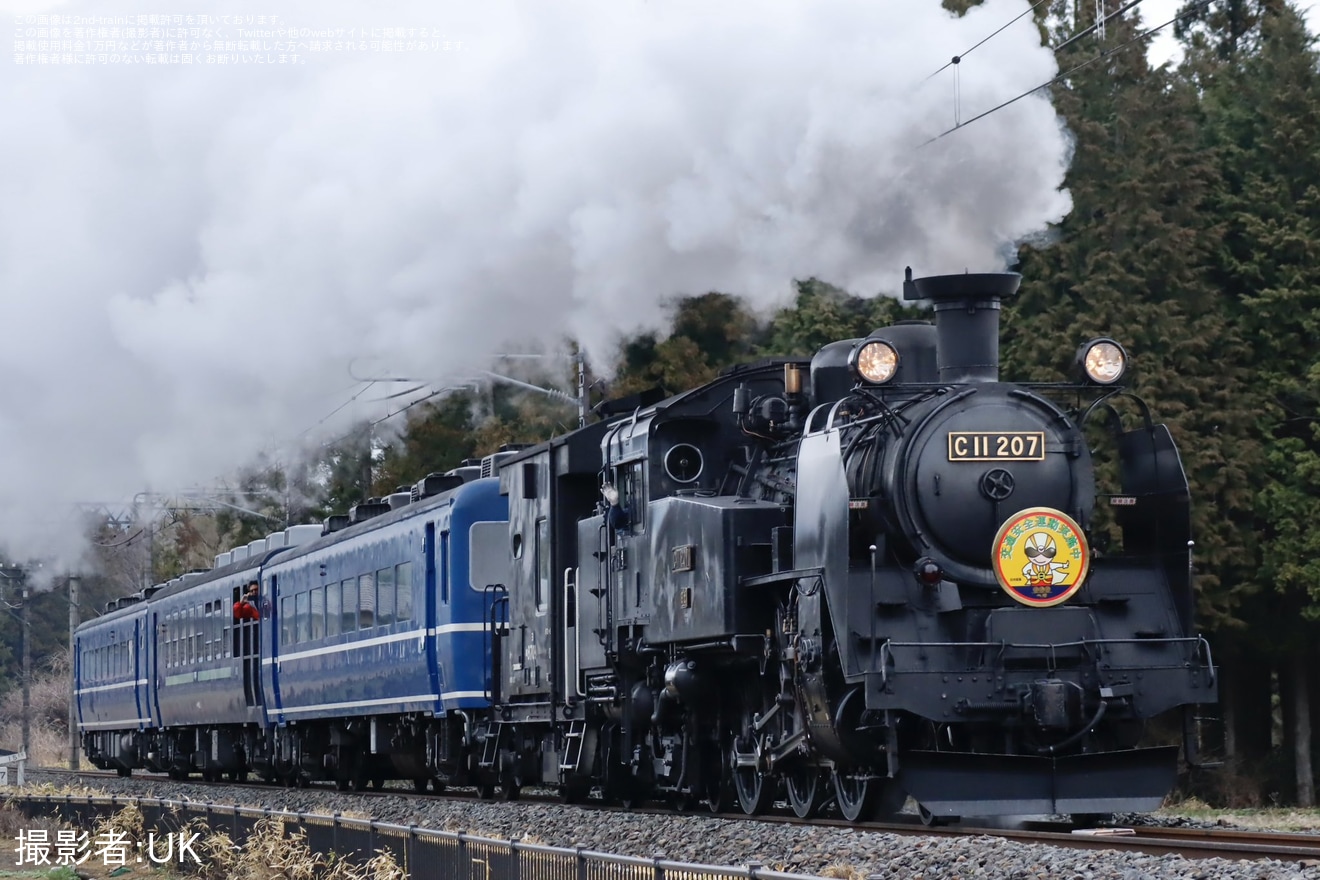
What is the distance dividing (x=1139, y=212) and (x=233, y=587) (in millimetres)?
14686

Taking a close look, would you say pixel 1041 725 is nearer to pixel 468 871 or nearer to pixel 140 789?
pixel 468 871

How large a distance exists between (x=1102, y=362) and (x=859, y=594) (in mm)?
2471

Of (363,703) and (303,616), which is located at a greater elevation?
(303,616)

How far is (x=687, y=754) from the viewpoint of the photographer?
1529 cm

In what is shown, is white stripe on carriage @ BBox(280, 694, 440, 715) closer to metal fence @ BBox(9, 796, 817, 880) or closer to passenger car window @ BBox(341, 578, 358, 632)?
passenger car window @ BBox(341, 578, 358, 632)

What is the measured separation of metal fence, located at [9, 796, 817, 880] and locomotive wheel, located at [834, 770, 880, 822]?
2886 mm

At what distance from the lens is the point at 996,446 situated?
1300 centimetres

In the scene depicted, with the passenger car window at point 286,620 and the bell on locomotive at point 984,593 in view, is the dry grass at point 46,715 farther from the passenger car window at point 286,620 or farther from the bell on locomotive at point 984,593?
the bell on locomotive at point 984,593

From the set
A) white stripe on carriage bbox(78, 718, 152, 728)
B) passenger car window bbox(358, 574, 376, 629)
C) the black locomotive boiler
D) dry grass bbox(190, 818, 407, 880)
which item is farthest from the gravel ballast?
white stripe on carriage bbox(78, 718, 152, 728)

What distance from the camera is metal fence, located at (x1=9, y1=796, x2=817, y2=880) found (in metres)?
9.04

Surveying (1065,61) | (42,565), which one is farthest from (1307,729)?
(42,565)

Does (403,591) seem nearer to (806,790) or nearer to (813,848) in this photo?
(806,790)

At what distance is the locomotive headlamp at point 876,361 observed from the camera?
1304cm

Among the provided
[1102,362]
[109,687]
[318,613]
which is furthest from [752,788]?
[109,687]
